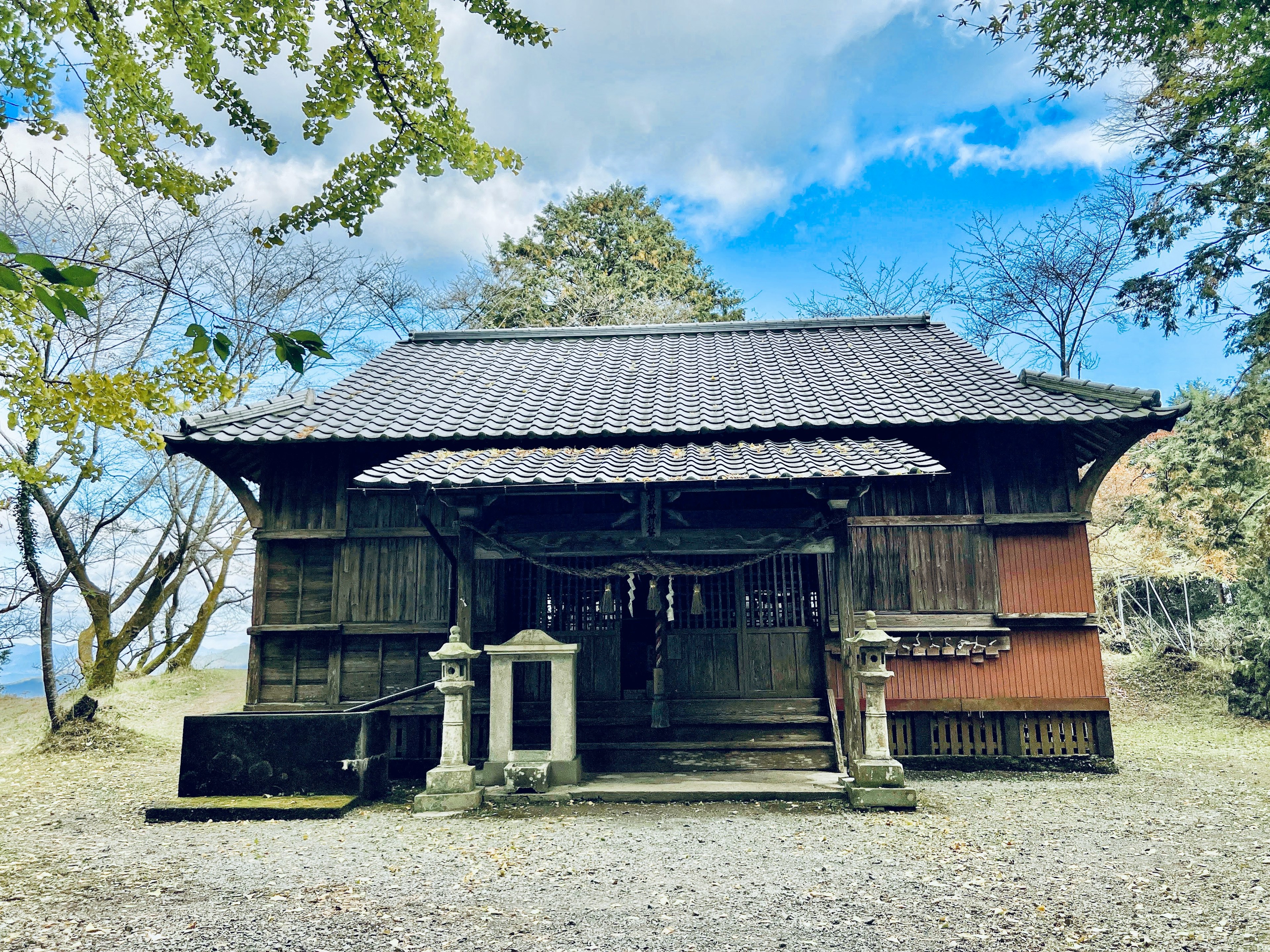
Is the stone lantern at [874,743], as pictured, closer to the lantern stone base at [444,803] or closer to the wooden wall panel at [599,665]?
the wooden wall panel at [599,665]

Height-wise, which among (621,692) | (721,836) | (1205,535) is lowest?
(721,836)

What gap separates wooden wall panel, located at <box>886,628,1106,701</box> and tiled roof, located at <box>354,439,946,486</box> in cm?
274

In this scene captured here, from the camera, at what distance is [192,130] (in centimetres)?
538

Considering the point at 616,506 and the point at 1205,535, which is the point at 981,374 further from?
the point at 1205,535

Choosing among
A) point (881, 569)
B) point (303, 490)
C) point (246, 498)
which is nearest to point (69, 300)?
point (303, 490)

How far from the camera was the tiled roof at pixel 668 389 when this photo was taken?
30.3ft

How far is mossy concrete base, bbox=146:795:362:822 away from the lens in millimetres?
7234

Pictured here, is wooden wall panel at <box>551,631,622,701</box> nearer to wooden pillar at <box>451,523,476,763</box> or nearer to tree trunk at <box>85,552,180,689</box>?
wooden pillar at <box>451,523,476,763</box>

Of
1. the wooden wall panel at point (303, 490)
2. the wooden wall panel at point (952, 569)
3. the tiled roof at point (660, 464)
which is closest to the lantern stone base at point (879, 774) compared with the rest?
the wooden wall panel at point (952, 569)

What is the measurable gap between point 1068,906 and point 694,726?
16.2ft

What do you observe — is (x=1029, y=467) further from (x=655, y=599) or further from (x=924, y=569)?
(x=655, y=599)

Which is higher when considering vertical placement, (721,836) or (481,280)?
(481,280)

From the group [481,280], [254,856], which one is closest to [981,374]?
[254,856]

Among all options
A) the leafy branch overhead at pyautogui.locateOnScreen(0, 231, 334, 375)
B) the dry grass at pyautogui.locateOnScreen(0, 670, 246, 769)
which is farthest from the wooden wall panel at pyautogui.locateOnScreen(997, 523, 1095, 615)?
the dry grass at pyautogui.locateOnScreen(0, 670, 246, 769)
